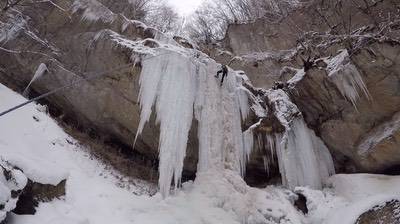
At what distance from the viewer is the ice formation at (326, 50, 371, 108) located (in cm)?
906

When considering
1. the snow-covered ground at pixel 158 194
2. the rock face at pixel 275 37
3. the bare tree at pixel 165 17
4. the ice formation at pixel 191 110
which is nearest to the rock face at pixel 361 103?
the snow-covered ground at pixel 158 194

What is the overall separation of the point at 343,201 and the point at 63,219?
5.73 metres

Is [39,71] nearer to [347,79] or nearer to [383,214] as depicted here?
[347,79]

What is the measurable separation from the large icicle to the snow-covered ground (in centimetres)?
69

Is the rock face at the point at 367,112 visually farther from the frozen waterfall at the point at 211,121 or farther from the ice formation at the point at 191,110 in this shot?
the ice formation at the point at 191,110

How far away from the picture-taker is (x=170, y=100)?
9.02m

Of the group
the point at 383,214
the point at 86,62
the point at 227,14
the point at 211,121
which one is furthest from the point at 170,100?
the point at 227,14

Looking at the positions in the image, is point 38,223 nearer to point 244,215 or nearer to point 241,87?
point 244,215

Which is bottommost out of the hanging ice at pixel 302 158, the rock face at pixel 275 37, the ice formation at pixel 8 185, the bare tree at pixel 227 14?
the ice formation at pixel 8 185

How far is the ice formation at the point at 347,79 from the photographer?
906 centimetres

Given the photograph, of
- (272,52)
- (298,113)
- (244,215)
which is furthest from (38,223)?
(272,52)

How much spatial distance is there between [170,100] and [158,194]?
2.22 meters

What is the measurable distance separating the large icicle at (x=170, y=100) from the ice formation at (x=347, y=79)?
3439 millimetres

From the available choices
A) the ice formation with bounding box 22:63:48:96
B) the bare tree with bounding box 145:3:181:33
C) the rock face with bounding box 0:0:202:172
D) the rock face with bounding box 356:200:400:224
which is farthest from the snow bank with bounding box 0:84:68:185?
the bare tree with bounding box 145:3:181:33
